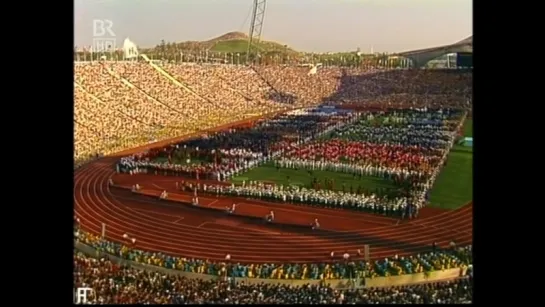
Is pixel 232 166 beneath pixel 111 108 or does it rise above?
beneath

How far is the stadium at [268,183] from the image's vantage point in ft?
24.4

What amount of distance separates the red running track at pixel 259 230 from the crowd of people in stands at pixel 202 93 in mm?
3425

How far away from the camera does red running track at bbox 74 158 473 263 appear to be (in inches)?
336

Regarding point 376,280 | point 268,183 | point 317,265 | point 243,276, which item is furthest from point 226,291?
point 268,183

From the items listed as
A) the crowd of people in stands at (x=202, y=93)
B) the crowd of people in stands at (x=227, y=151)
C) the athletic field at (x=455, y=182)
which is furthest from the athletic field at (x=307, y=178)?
the crowd of people in stands at (x=202, y=93)

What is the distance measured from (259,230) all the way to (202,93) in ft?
39.0

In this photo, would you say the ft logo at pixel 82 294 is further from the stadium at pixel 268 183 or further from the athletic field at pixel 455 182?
the athletic field at pixel 455 182

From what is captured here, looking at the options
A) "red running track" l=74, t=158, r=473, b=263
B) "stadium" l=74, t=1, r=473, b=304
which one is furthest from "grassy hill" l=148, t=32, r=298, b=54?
"red running track" l=74, t=158, r=473, b=263
